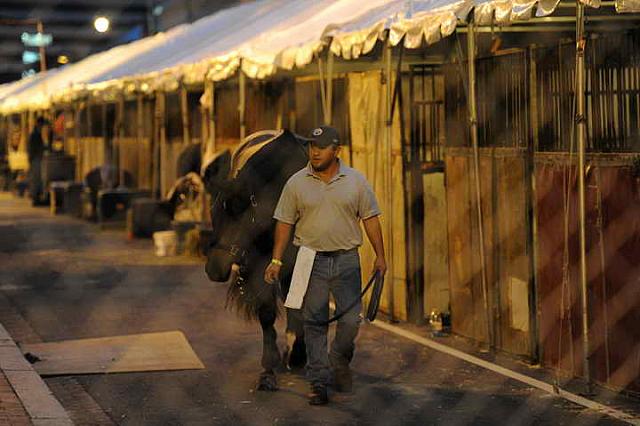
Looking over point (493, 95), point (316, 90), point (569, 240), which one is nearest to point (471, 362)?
point (569, 240)

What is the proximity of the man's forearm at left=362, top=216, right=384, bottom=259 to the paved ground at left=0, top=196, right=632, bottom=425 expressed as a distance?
1055 millimetres

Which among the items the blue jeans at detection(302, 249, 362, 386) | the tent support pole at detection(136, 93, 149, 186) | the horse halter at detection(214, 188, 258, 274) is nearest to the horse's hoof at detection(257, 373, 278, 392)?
the blue jeans at detection(302, 249, 362, 386)

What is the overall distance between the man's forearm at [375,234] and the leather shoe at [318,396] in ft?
3.35

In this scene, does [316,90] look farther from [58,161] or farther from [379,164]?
[58,161]

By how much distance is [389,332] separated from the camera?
12.4 meters

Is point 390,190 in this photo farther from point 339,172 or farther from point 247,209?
point 339,172

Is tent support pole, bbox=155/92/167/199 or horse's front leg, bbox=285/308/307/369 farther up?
tent support pole, bbox=155/92/167/199

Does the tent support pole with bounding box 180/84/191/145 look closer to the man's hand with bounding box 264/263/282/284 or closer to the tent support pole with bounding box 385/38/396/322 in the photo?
the tent support pole with bounding box 385/38/396/322

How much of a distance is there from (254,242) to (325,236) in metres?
1.15

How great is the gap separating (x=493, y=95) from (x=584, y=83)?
1893mm

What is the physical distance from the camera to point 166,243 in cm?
1978

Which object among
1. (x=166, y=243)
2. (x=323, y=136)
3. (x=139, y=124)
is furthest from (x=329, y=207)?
(x=139, y=124)

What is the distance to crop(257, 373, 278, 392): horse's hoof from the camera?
971 cm

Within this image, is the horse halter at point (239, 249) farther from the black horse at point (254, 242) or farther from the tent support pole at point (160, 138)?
the tent support pole at point (160, 138)
